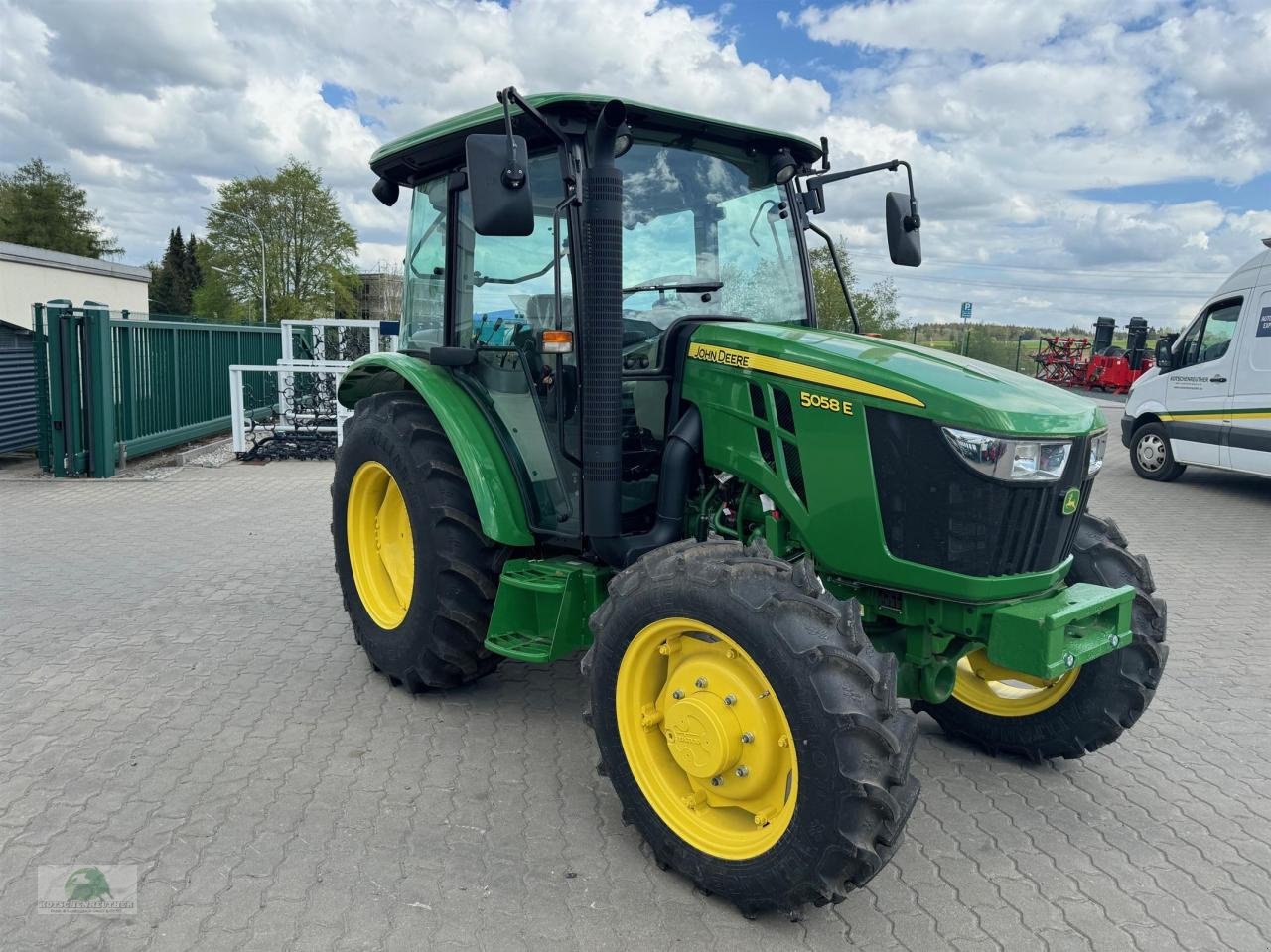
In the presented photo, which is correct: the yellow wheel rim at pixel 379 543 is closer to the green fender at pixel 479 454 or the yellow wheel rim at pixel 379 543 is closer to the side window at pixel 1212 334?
the green fender at pixel 479 454

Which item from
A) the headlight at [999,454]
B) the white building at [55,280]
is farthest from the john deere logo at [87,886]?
the white building at [55,280]

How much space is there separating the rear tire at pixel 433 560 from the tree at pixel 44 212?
5824 centimetres

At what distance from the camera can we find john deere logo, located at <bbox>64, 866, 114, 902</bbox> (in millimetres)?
2773

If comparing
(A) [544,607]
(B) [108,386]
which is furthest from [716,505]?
(B) [108,386]

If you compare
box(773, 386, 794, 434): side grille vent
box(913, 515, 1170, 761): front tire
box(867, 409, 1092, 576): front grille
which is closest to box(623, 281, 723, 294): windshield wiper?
box(773, 386, 794, 434): side grille vent

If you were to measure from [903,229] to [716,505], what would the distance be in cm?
152

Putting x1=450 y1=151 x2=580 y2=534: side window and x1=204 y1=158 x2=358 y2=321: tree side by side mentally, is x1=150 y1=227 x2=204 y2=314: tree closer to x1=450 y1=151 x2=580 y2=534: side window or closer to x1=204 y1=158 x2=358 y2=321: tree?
x1=204 y1=158 x2=358 y2=321: tree

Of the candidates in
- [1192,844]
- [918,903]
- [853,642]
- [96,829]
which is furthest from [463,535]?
[1192,844]

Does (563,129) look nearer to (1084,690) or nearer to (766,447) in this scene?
(766,447)

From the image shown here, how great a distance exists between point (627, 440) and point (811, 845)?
163cm

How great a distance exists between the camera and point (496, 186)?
114 inches

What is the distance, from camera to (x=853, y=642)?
8.47ft

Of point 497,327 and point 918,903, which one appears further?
point 497,327

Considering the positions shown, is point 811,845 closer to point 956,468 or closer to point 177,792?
point 956,468
